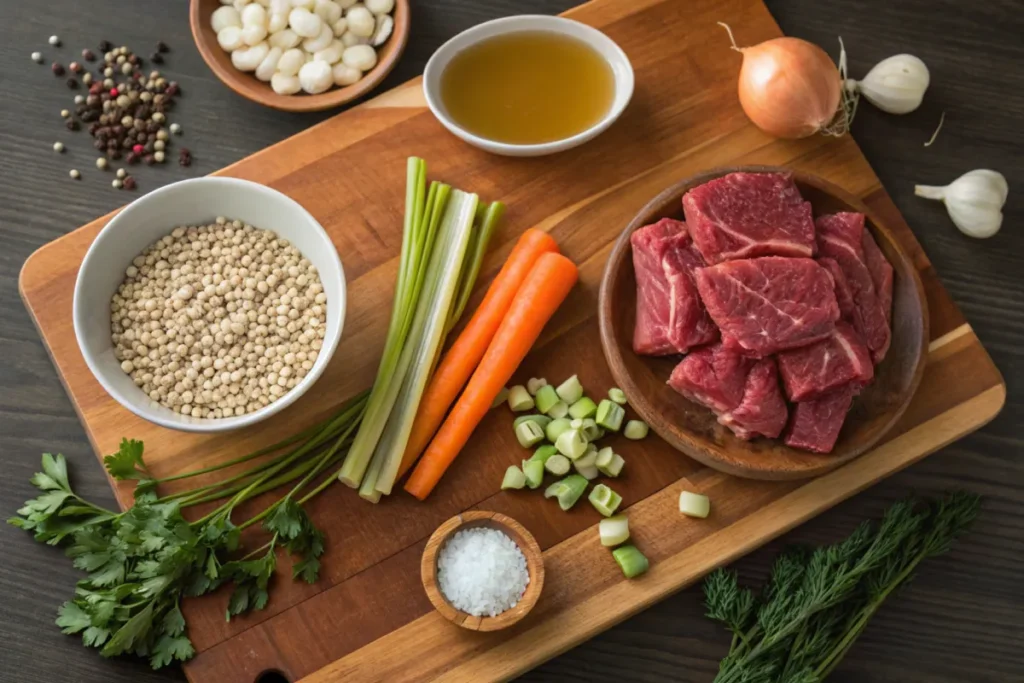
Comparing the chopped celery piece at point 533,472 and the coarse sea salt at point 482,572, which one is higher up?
the chopped celery piece at point 533,472

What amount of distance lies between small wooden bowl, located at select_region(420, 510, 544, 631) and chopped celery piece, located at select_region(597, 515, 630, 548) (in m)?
0.19

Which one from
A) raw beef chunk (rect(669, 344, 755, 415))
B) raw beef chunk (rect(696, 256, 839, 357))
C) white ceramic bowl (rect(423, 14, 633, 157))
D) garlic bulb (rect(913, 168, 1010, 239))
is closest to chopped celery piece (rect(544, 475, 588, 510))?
raw beef chunk (rect(669, 344, 755, 415))

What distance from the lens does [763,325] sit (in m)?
2.45

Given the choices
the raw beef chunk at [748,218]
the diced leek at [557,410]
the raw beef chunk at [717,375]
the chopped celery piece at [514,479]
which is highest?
the raw beef chunk at [748,218]

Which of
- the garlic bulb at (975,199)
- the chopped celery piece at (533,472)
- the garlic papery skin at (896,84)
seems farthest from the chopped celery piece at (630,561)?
the garlic papery skin at (896,84)

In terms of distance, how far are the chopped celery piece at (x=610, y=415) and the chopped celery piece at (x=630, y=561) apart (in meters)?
0.33

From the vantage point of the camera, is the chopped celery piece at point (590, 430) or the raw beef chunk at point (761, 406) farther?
the chopped celery piece at point (590, 430)

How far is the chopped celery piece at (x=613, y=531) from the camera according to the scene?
2547 mm

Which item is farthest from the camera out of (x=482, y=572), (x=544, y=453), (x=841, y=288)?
(x=544, y=453)

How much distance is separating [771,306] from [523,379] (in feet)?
2.33

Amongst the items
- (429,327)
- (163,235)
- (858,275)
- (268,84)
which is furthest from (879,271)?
(163,235)

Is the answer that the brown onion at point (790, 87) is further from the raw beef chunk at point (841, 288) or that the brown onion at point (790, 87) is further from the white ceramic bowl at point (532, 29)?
the raw beef chunk at point (841, 288)

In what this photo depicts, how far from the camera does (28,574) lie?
267 centimetres

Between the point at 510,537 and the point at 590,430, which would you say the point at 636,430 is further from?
the point at 510,537
